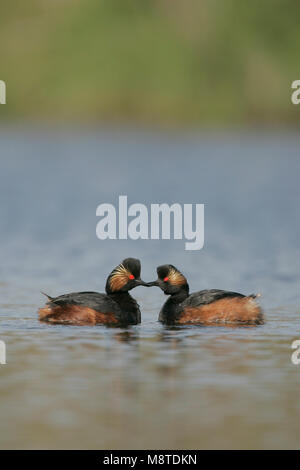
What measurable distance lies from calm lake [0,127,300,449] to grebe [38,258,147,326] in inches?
6.3

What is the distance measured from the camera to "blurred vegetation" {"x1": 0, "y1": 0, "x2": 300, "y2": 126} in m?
47.7

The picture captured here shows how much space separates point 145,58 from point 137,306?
117 feet

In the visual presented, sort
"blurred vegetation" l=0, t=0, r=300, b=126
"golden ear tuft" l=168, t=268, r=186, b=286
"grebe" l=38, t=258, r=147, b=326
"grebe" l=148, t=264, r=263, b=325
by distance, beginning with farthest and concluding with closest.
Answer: "blurred vegetation" l=0, t=0, r=300, b=126 → "golden ear tuft" l=168, t=268, r=186, b=286 → "grebe" l=148, t=264, r=263, b=325 → "grebe" l=38, t=258, r=147, b=326

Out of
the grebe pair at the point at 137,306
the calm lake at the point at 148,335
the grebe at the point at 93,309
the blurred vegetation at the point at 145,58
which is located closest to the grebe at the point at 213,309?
the grebe pair at the point at 137,306

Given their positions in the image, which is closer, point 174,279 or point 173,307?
point 173,307

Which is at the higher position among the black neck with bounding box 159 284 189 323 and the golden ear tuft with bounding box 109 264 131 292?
the golden ear tuft with bounding box 109 264 131 292

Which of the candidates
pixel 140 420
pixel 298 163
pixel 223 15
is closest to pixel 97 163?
pixel 298 163

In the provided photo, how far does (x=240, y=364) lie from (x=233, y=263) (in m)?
7.44

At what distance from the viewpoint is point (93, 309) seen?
12.5 metres

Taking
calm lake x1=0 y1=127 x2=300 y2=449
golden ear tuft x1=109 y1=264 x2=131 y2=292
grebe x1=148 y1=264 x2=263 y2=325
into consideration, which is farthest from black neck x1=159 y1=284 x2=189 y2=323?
golden ear tuft x1=109 y1=264 x2=131 y2=292

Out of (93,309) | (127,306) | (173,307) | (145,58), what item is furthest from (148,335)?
(145,58)

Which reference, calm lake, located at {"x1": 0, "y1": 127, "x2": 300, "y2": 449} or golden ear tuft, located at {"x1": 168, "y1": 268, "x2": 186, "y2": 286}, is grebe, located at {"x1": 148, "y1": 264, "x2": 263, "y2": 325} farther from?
calm lake, located at {"x1": 0, "y1": 127, "x2": 300, "y2": 449}

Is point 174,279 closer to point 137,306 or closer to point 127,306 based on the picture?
point 137,306

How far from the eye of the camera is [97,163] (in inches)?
1523
